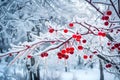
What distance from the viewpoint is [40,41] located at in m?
1.80

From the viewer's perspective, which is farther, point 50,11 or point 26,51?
point 50,11

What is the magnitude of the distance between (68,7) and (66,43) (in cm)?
654

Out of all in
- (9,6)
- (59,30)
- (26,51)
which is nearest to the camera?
(26,51)

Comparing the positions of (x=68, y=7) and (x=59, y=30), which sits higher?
(x=68, y=7)

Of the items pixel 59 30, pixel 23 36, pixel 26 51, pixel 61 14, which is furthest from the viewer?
pixel 23 36

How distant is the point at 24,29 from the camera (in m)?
7.77

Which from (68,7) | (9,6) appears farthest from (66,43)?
(68,7)

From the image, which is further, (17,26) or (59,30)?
(17,26)

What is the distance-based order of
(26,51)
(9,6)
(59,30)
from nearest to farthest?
1. (26,51)
2. (59,30)
3. (9,6)

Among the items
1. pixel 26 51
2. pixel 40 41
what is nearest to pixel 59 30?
pixel 40 41

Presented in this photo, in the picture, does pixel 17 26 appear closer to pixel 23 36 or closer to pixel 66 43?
pixel 23 36

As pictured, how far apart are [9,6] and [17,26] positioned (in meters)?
0.76

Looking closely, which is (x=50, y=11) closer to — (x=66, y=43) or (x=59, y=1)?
(x=59, y=1)

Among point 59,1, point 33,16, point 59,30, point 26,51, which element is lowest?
point 26,51
